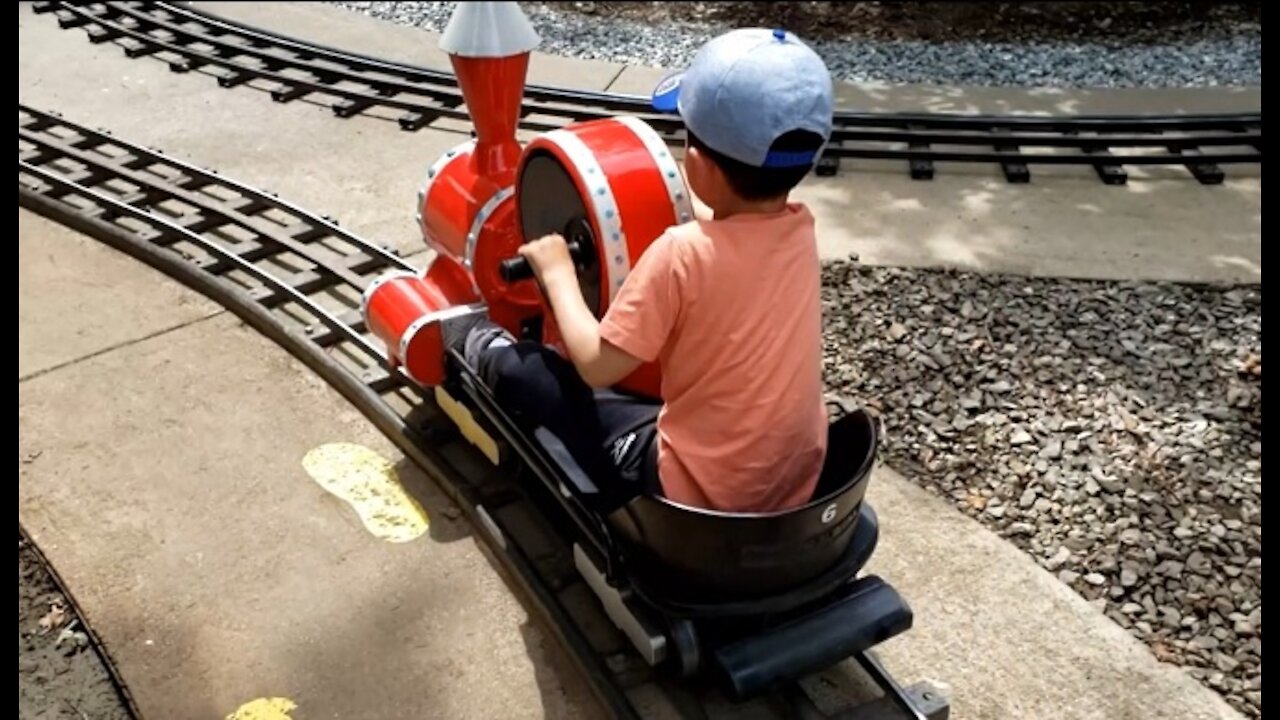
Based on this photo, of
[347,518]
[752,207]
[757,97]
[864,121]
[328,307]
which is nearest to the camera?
[757,97]

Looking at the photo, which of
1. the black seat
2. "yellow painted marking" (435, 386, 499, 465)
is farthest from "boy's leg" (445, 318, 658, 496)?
"yellow painted marking" (435, 386, 499, 465)

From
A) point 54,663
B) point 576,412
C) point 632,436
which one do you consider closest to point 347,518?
point 54,663

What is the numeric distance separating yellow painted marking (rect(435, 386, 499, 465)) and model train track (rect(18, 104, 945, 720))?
11cm

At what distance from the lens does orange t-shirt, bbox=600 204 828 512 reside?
7.61ft

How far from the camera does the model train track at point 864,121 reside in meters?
5.64

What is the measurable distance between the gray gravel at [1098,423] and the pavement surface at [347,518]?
0.14 m

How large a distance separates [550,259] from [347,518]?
126 centimetres

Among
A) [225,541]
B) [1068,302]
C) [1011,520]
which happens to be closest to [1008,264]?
[1068,302]

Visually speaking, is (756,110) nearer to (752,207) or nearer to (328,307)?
(752,207)

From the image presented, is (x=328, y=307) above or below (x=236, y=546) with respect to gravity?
above

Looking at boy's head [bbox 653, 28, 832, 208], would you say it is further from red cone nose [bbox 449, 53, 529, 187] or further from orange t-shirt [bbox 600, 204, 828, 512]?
red cone nose [bbox 449, 53, 529, 187]

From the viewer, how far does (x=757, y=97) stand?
216cm

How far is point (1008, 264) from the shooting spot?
4832 millimetres
